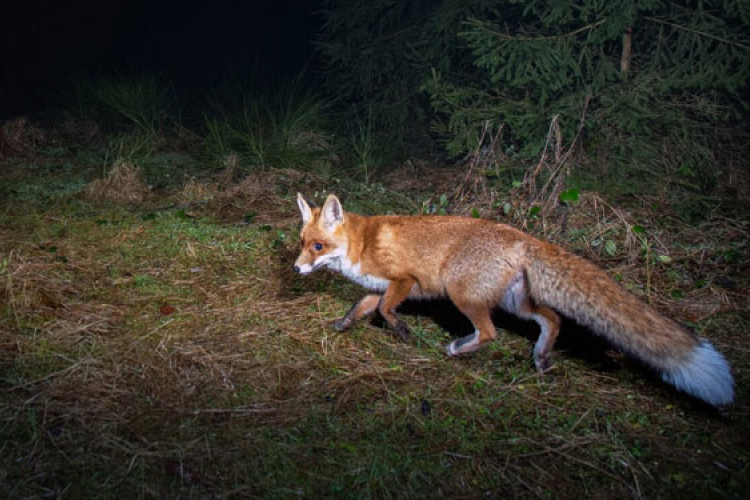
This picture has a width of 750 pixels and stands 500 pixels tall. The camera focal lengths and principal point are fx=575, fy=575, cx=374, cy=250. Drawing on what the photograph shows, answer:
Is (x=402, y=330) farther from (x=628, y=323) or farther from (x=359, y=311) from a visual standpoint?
(x=628, y=323)

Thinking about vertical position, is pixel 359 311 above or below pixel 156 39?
below

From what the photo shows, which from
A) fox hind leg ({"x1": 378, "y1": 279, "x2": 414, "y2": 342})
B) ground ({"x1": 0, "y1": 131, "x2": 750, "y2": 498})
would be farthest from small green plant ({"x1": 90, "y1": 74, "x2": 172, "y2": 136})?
fox hind leg ({"x1": 378, "y1": 279, "x2": 414, "y2": 342})

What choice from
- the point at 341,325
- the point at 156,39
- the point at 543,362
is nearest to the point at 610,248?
the point at 543,362

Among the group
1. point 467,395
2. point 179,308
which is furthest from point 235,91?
point 467,395

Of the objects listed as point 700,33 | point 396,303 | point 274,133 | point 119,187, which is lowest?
point 119,187

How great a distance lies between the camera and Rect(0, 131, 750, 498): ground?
2.31 meters

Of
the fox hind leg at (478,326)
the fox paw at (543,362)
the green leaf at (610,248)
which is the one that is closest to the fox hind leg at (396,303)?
the fox hind leg at (478,326)

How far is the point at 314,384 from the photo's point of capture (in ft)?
9.77

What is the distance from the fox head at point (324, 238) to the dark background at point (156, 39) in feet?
24.9

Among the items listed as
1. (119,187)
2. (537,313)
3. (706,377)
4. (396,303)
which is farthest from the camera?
(119,187)

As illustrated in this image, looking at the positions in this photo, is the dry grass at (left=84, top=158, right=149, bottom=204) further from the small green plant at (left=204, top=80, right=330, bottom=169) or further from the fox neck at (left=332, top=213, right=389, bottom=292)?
the fox neck at (left=332, top=213, right=389, bottom=292)

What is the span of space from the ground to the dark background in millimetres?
6930

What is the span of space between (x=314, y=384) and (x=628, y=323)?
5.11ft

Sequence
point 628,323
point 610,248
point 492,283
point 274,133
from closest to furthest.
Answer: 1. point 628,323
2. point 492,283
3. point 610,248
4. point 274,133
